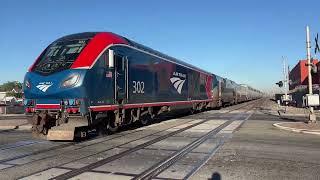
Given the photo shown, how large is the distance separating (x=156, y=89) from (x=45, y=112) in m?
8.23

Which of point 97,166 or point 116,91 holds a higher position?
point 116,91

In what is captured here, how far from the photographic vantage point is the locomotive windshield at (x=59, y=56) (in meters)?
13.4

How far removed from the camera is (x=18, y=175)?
8.42 m

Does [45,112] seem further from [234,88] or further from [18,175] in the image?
[234,88]

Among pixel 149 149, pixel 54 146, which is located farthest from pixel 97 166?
pixel 54 146

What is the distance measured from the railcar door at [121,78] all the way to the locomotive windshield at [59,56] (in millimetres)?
1662

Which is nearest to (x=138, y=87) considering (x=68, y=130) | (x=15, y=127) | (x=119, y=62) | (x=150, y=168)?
(x=119, y=62)

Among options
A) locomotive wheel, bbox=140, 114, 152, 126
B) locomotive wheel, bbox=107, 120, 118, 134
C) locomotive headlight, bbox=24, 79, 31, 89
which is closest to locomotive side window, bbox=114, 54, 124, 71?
locomotive wheel, bbox=107, 120, 118, 134

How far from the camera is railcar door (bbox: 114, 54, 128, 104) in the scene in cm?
1522

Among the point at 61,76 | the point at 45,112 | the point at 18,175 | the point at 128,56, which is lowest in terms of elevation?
the point at 18,175

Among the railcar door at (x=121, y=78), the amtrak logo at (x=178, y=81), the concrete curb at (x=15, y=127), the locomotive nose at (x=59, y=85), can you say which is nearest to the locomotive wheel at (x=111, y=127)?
the railcar door at (x=121, y=78)

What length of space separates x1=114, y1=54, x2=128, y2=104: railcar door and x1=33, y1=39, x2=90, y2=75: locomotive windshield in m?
1.66

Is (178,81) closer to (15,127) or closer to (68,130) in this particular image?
(15,127)

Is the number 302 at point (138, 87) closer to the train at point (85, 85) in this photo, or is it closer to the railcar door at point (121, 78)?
the train at point (85, 85)
